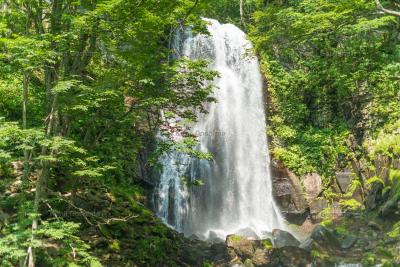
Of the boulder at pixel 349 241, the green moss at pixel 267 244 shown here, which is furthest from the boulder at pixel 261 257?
the boulder at pixel 349 241

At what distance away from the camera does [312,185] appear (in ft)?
58.2

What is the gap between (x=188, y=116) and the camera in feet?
29.1

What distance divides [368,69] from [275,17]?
963 cm

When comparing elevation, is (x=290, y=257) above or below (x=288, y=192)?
below

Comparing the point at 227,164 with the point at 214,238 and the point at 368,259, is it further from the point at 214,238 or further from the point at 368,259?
the point at 368,259

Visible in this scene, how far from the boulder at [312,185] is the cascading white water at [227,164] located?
1.60 meters

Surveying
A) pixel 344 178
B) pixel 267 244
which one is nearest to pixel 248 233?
pixel 267 244

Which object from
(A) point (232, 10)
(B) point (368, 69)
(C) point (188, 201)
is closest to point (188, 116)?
(C) point (188, 201)

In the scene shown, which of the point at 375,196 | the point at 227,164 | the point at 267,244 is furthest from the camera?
the point at 227,164

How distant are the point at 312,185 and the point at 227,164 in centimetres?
388

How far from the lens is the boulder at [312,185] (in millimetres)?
17406

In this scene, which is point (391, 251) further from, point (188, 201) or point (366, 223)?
point (188, 201)

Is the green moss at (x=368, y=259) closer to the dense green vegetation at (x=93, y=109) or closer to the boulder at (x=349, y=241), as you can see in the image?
the boulder at (x=349, y=241)

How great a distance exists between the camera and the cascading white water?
49.1 ft
